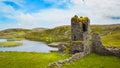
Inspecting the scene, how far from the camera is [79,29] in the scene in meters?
50.8

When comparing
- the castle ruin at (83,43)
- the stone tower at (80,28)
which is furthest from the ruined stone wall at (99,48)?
the stone tower at (80,28)

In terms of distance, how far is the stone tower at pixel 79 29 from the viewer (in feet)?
166

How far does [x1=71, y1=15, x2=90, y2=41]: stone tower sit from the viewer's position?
50.6 metres

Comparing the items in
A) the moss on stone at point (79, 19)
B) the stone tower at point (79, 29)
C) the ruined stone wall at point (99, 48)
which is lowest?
the ruined stone wall at point (99, 48)

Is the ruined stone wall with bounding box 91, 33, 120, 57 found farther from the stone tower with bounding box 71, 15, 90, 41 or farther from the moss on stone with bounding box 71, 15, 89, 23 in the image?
the moss on stone with bounding box 71, 15, 89, 23

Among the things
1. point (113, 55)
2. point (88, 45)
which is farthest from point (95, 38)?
point (113, 55)

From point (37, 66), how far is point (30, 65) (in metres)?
1.47

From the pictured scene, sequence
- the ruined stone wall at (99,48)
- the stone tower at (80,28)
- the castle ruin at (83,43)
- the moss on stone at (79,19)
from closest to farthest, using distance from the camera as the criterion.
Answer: the castle ruin at (83,43) < the ruined stone wall at (99,48) < the stone tower at (80,28) < the moss on stone at (79,19)

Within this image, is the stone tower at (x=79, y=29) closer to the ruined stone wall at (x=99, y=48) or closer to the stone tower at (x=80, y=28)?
the stone tower at (x=80, y=28)

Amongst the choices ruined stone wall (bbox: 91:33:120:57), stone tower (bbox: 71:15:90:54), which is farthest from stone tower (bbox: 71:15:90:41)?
ruined stone wall (bbox: 91:33:120:57)

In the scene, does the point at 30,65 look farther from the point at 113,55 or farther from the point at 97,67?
the point at 113,55

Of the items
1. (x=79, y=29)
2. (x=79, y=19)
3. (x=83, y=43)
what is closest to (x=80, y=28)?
(x=79, y=29)

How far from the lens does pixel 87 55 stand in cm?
4572

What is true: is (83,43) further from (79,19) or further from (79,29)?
(79,19)
